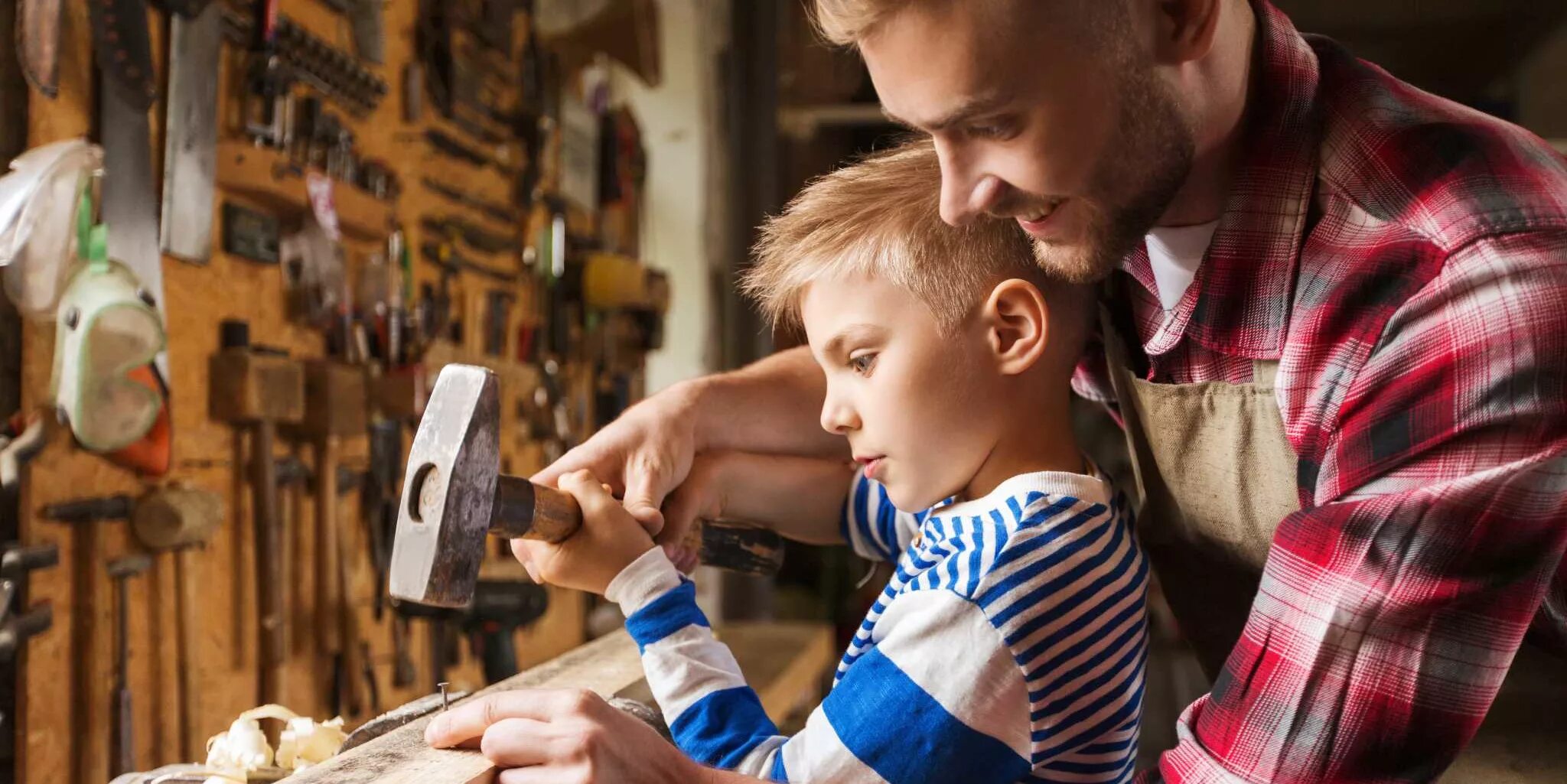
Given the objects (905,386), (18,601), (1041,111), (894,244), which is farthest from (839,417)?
(18,601)

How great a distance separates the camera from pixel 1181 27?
1.09m

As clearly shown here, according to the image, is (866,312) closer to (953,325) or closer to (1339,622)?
(953,325)

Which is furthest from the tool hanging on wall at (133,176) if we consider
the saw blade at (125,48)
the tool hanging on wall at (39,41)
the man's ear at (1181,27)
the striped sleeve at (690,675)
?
the man's ear at (1181,27)

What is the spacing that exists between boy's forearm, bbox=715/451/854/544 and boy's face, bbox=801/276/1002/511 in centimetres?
28

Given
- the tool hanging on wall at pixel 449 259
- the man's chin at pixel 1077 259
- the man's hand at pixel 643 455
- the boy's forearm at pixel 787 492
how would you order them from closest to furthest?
the man's chin at pixel 1077 259 → the man's hand at pixel 643 455 → the boy's forearm at pixel 787 492 → the tool hanging on wall at pixel 449 259

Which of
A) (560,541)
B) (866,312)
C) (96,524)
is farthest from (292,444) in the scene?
(866,312)

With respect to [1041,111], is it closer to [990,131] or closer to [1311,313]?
[990,131]

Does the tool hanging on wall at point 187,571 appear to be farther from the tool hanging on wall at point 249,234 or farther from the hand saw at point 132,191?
the tool hanging on wall at point 249,234

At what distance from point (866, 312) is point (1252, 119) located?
1.39 feet

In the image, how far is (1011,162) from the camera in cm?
106

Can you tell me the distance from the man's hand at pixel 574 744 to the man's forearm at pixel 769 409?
1.70 feet

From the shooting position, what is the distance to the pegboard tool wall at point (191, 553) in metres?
1.90

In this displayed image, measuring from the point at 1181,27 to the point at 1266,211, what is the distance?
197 millimetres

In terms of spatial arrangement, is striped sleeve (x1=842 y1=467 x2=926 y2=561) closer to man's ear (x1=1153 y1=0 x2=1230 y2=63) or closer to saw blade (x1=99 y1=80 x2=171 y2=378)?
man's ear (x1=1153 y1=0 x2=1230 y2=63)
